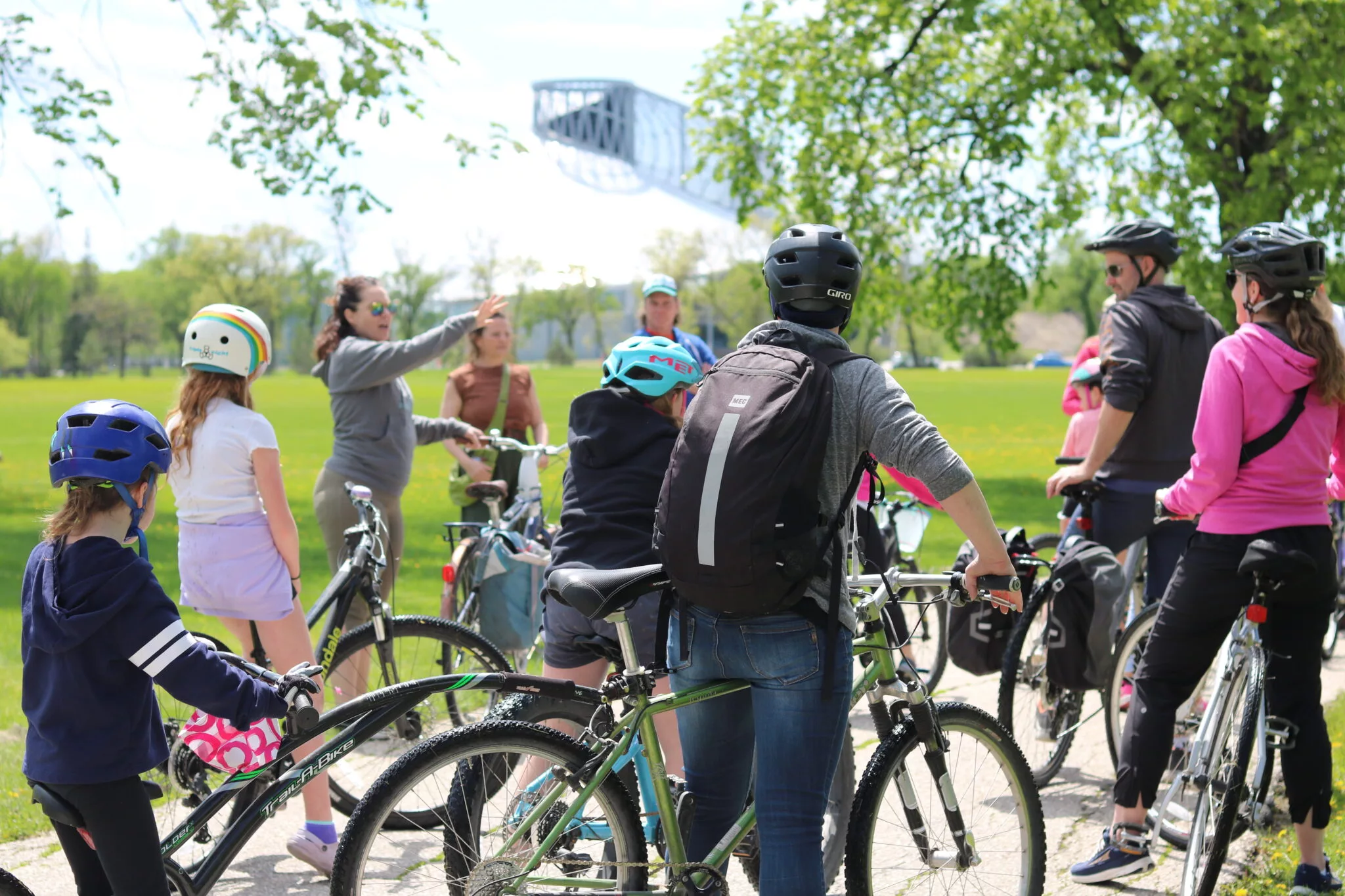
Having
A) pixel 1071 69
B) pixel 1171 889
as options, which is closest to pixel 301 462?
pixel 1071 69

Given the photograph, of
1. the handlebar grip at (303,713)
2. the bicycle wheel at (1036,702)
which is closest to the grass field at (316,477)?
the handlebar grip at (303,713)

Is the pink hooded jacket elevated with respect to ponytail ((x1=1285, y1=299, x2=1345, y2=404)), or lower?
lower

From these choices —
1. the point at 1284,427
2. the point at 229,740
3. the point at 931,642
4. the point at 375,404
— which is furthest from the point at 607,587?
the point at 931,642

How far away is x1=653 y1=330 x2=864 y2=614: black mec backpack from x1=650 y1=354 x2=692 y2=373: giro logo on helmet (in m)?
0.84

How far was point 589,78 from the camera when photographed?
Answer: 120 meters

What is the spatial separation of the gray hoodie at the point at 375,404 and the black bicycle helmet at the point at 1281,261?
321cm

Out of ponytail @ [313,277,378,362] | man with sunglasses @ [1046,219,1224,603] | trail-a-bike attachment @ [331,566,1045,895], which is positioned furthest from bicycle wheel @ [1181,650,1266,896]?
ponytail @ [313,277,378,362]

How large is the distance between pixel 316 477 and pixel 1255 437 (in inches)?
672

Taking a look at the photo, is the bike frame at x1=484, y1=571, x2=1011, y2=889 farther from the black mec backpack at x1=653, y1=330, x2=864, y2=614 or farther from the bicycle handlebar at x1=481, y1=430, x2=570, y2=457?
the bicycle handlebar at x1=481, y1=430, x2=570, y2=457

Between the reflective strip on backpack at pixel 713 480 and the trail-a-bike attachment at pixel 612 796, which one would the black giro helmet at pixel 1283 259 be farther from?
the reflective strip on backpack at pixel 713 480

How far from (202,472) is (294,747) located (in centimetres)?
141

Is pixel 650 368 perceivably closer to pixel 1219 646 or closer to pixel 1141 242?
pixel 1219 646

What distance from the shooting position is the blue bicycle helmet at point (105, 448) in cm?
294

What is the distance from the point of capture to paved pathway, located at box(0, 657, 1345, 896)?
434 centimetres
